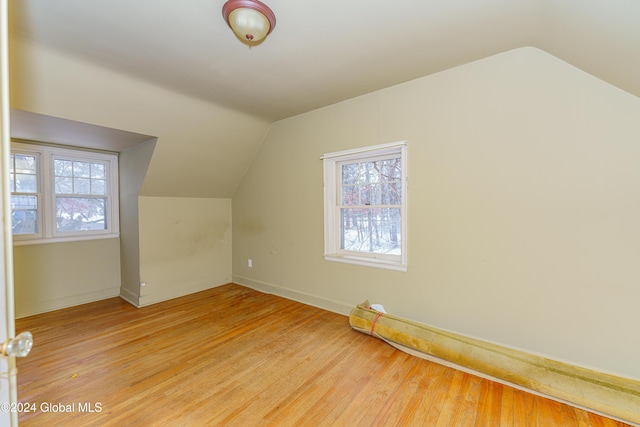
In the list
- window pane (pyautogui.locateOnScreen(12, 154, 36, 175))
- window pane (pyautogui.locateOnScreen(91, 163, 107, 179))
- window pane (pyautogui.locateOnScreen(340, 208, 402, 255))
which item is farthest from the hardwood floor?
window pane (pyautogui.locateOnScreen(91, 163, 107, 179))

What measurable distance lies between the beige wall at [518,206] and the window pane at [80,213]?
362 centimetres

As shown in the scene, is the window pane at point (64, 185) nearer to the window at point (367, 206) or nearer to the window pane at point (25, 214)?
the window pane at point (25, 214)

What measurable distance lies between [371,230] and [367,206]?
30 cm

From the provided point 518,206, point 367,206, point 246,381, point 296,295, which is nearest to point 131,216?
point 296,295

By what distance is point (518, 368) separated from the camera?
1939 mm

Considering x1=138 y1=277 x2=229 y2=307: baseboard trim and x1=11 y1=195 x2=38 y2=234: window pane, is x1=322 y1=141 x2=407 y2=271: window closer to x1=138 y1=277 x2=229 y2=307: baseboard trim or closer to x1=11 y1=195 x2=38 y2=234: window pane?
x1=138 y1=277 x2=229 y2=307: baseboard trim

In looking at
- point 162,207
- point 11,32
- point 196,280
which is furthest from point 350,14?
point 196,280

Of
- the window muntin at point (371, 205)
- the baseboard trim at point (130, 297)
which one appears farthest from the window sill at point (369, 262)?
the baseboard trim at point (130, 297)

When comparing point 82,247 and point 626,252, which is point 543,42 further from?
point 82,247

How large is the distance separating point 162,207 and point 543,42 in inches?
175

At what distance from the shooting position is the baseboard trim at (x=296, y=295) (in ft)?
10.7

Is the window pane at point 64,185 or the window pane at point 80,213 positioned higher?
the window pane at point 64,185

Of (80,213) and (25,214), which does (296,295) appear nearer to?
(80,213)

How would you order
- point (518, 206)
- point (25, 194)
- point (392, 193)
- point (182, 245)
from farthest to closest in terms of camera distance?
1. point (182, 245)
2. point (25, 194)
3. point (392, 193)
4. point (518, 206)
